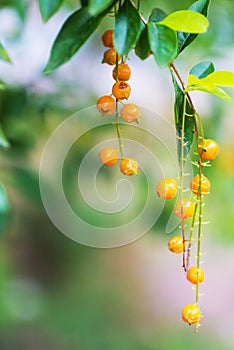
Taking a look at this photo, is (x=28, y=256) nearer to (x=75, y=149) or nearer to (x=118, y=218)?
(x=118, y=218)

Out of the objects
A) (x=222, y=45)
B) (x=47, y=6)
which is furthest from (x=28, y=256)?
(x=47, y=6)

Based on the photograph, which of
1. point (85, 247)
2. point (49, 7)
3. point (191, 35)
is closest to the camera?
point (49, 7)

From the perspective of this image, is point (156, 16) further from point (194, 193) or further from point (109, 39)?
point (194, 193)

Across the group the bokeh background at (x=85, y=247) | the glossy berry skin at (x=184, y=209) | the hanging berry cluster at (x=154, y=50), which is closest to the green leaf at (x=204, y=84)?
the hanging berry cluster at (x=154, y=50)

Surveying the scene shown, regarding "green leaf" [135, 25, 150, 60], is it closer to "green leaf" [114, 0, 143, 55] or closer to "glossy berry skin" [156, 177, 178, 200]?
"green leaf" [114, 0, 143, 55]

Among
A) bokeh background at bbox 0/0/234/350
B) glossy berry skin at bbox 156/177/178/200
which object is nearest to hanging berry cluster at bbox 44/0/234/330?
glossy berry skin at bbox 156/177/178/200

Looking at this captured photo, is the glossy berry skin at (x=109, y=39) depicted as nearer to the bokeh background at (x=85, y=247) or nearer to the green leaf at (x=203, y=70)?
the green leaf at (x=203, y=70)

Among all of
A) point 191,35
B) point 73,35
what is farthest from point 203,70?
point 73,35
